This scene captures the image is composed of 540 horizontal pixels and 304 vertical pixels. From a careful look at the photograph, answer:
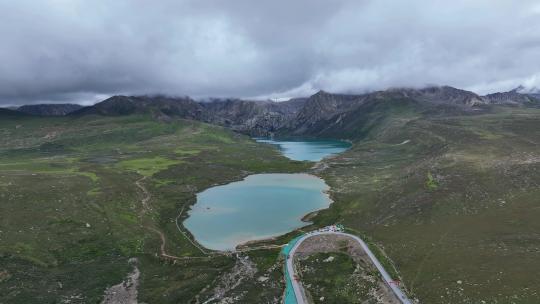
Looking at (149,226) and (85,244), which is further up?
(149,226)

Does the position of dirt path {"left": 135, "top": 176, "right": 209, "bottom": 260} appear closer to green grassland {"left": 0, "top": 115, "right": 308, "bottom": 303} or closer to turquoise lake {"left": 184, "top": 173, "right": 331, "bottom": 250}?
green grassland {"left": 0, "top": 115, "right": 308, "bottom": 303}

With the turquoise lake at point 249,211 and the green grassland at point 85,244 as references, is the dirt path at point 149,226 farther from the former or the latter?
the turquoise lake at point 249,211

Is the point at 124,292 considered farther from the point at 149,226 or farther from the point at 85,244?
the point at 149,226

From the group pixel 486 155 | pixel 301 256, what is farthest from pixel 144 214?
pixel 486 155

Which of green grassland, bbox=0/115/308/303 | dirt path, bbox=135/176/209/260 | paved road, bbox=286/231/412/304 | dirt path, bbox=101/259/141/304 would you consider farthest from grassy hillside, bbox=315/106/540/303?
dirt path, bbox=101/259/141/304

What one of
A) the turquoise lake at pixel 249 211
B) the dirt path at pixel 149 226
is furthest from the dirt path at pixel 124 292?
the turquoise lake at pixel 249 211

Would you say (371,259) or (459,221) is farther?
(459,221)

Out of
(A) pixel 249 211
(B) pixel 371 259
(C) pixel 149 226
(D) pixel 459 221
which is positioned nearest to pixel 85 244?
Answer: (C) pixel 149 226
